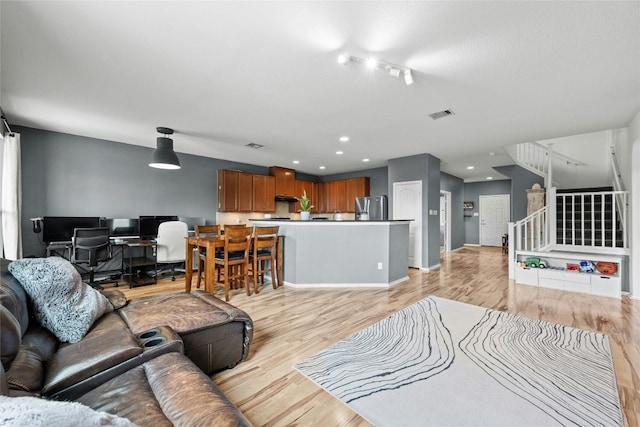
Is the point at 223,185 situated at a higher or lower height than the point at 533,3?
lower

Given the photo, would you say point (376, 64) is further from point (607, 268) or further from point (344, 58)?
point (607, 268)

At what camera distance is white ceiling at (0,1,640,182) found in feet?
5.77

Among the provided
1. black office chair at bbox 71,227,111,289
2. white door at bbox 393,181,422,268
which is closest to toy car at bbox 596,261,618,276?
white door at bbox 393,181,422,268

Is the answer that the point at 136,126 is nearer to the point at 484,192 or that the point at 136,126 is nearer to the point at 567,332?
the point at 567,332

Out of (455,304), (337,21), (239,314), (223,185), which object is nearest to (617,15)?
(337,21)

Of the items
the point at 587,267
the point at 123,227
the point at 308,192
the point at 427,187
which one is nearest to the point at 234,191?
the point at 123,227

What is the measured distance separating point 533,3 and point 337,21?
4.00ft

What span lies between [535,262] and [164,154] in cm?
632

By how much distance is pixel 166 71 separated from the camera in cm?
246

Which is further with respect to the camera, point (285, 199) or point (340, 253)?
point (285, 199)

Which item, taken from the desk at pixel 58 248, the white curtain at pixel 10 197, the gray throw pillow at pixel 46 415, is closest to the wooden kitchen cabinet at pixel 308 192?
the desk at pixel 58 248

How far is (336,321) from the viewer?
290 cm

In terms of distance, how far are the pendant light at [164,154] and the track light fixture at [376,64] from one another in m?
3.10

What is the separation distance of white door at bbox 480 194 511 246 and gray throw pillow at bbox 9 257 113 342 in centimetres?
1053
